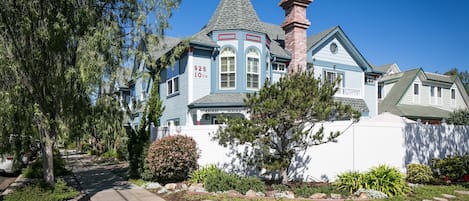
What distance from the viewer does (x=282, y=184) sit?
9.42 metres

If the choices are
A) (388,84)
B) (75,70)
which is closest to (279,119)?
(75,70)

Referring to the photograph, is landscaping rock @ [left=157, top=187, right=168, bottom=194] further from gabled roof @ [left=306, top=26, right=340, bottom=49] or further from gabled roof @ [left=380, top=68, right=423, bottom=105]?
gabled roof @ [left=380, top=68, right=423, bottom=105]

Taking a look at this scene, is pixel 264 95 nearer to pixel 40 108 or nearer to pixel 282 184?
pixel 282 184

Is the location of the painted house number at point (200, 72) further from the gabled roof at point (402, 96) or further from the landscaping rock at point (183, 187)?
the gabled roof at point (402, 96)

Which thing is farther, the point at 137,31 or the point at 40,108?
the point at 137,31

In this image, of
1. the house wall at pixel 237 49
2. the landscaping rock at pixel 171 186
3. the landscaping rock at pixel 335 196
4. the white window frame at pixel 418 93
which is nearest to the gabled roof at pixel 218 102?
the house wall at pixel 237 49

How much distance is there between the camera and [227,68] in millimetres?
16750

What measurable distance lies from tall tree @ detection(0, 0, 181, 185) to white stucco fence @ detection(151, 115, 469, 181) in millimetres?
4582

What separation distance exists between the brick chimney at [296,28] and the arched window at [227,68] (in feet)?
10.2

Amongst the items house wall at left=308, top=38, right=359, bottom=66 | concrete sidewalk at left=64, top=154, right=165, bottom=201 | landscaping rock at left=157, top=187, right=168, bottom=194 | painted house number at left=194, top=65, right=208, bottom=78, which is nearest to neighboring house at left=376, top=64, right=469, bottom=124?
house wall at left=308, top=38, right=359, bottom=66

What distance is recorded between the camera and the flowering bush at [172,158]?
1047 cm

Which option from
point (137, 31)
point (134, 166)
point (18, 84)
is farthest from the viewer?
point (134, 166)

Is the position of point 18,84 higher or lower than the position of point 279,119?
higher

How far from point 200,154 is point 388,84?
883 inches
